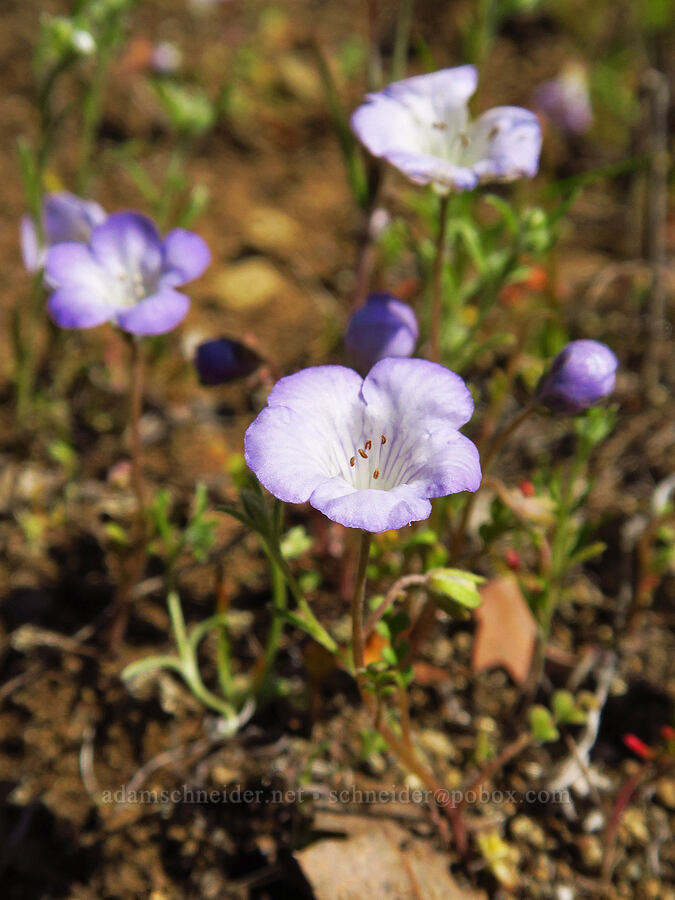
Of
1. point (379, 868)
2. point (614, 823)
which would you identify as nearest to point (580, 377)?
point (614, 823)

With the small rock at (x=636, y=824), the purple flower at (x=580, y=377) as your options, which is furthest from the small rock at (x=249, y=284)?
the small rock at (x=636, y=824)

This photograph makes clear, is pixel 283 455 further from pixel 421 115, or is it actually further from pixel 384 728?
pixel 421 115

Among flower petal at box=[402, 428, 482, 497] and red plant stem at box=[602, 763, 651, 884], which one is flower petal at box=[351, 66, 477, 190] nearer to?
flower petal at box=[402, 428, 482, 497]

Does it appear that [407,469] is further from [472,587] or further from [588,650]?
[588,650]

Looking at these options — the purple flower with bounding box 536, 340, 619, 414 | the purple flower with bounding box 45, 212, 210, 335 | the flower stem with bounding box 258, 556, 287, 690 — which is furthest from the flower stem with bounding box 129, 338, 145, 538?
the purple flower with bounding box 536, 340, 619, 414

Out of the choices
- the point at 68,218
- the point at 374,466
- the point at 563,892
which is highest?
the point at 68,218

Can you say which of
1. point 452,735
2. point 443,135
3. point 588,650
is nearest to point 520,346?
point 443,135
